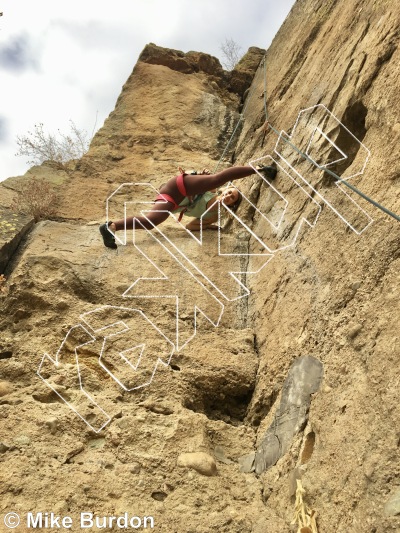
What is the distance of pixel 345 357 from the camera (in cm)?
261

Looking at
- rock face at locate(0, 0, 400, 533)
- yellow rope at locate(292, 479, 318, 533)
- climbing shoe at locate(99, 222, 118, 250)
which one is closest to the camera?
yellow rope at locate(292, 479, 318, 533)

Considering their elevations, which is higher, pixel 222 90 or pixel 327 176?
pixel 222 90

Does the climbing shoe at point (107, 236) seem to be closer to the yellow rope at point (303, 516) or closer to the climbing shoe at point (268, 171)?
the climbing shoe at point (268, 171)

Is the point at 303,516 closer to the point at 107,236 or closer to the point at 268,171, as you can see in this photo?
the point at 107,236

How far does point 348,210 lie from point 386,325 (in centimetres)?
98

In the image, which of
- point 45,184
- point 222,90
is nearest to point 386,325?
point 45,184

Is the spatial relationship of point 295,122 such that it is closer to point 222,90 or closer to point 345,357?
point 345,357

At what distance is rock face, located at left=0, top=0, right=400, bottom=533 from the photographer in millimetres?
2465

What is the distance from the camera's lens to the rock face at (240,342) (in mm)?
2465

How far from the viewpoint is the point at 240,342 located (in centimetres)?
374

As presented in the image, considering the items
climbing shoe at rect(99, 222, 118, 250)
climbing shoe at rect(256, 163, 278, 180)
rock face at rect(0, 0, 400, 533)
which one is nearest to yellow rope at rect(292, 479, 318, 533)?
rock face at rect(0, 0, 400, 533)

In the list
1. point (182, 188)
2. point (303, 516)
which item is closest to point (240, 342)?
point (303, 516)

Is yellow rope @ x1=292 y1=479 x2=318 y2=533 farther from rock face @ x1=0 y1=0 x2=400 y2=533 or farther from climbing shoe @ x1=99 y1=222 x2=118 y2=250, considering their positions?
climbing shoe @ x1=99 y1=222 x2=118 y2=250

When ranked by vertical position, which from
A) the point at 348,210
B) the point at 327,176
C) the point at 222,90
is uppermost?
the point at 222,90
